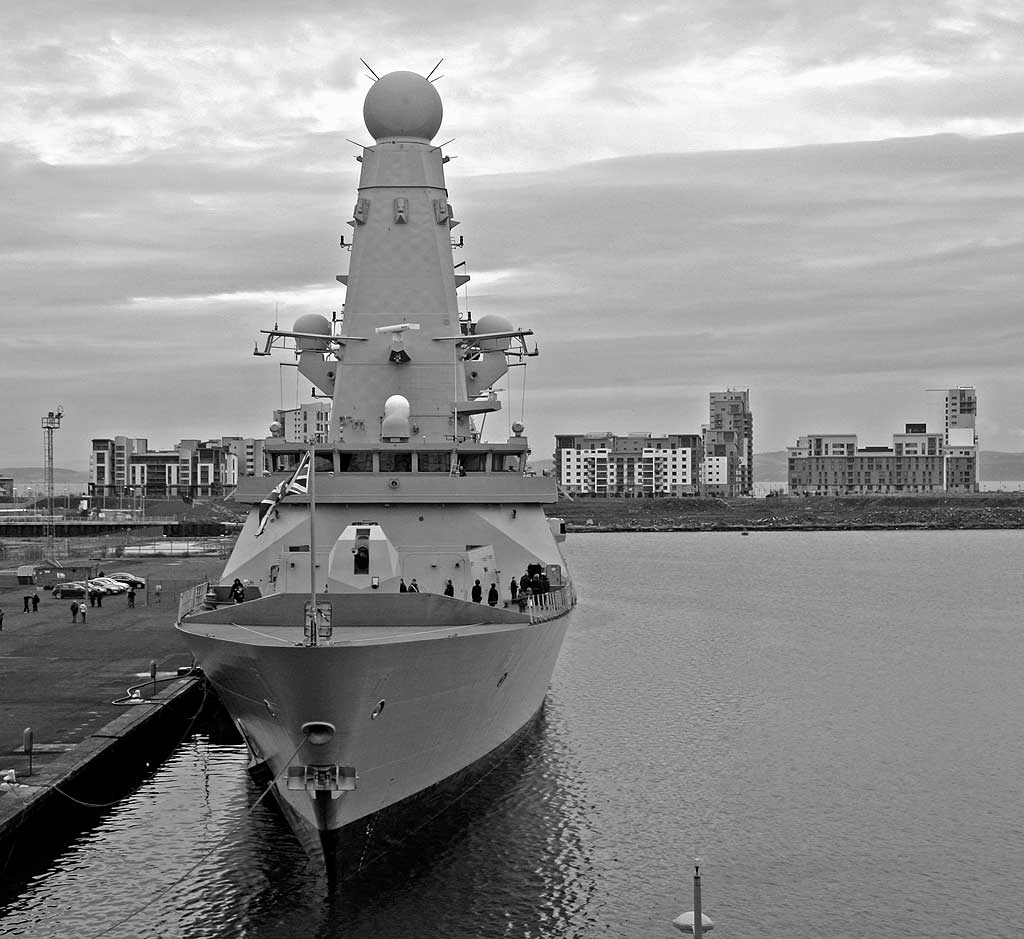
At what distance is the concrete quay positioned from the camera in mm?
19531

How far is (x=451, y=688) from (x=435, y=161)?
13953mm

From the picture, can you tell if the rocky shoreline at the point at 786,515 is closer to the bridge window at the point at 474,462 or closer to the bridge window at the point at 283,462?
the bridge window at the point at 283,462

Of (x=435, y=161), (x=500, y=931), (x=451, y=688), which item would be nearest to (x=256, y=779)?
(x=451, y=688)

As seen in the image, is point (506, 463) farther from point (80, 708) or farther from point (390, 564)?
point (80, 708)

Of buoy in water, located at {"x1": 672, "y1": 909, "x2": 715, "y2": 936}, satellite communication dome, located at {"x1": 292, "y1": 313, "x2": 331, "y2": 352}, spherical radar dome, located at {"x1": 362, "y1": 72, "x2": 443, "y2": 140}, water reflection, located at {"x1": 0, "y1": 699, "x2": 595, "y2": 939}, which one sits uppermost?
spherical radar dome, located at {"x1": 362, "y1": 72, "x2": 443, "y2": 140}

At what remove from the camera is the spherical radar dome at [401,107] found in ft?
91.2

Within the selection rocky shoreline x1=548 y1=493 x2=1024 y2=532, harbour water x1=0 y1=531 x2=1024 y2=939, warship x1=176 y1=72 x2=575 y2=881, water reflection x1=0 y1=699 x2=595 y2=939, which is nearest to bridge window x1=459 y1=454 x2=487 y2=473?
warship x1=176 y1=72 x2=575 y2=881

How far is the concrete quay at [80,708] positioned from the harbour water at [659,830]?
2.24 ft

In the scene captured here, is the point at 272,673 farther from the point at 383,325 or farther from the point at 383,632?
the point at 383,325

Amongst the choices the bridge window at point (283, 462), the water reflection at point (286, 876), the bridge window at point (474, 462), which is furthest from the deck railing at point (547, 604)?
the bridge window at point (283, 462)

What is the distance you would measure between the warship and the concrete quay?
105 inches

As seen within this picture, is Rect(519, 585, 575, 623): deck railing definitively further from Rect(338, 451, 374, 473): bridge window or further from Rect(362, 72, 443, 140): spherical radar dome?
Rect(362, 72, 443, 140): spherical radar dome

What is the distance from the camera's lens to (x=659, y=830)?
21422 mm

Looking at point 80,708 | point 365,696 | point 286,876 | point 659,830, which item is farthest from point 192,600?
point 659,830
